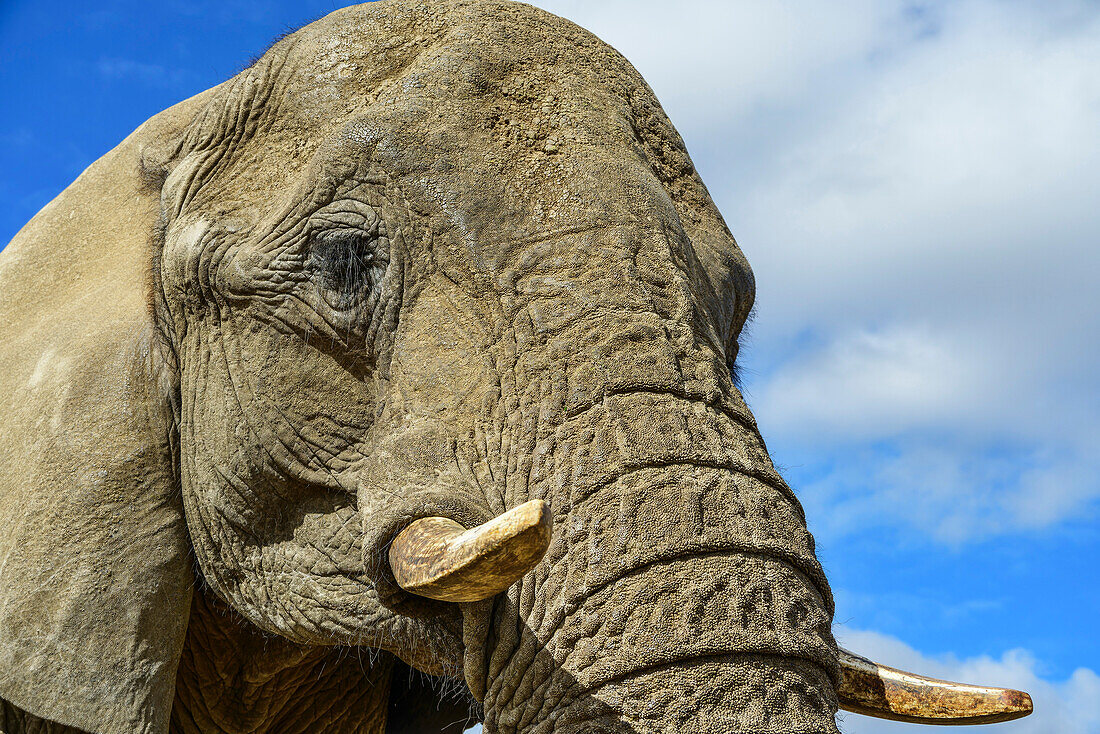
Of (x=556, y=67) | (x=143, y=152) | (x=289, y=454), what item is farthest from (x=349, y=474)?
(x=143, y=152)

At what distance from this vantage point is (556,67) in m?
3.04

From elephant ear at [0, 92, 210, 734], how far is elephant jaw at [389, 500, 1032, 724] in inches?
36.1

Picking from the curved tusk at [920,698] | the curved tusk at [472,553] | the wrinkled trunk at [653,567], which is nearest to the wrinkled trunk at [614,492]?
the wrinkled trunk at [653,567]

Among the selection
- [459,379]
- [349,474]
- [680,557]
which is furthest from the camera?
[349,474]

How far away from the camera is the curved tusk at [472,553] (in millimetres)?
1975

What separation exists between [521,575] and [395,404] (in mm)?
715

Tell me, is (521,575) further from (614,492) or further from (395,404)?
(395,404)

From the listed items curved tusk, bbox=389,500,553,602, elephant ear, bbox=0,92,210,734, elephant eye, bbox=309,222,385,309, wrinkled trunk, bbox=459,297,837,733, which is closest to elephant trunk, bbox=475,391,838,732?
wrinkled trunk, bbox=459,297,837,733

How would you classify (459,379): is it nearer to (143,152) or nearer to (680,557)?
(680,557)

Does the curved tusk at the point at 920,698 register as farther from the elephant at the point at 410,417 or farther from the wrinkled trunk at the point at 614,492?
the wrinkled trunk at the point at 614,492

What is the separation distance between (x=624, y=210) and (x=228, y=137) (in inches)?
47.4

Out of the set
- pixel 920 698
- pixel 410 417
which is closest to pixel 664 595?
pixel 410 417

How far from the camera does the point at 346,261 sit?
9.37 feet

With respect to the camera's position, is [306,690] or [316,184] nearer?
[316,184]
